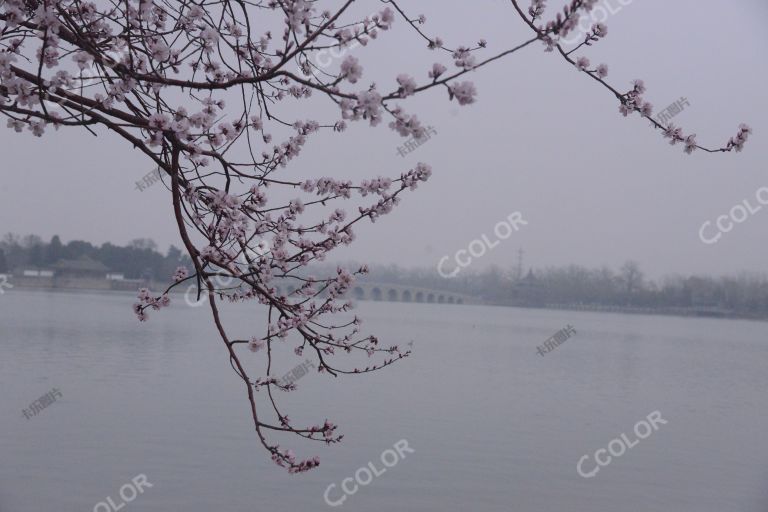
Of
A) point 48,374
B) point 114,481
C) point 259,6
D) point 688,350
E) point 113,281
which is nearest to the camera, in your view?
point 259,6

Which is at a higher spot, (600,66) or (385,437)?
(600,66)

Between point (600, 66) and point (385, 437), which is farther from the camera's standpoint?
point (385, 437)

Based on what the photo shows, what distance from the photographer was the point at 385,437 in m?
11.1

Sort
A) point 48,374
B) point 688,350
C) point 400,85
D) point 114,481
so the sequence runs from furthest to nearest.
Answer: point 688,350, point 48,374, point 114,481, point 400,85

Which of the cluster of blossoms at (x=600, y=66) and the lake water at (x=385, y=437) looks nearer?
the cluster of blossoms at (x=600, y=66)

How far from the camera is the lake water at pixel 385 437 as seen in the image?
8.64 metres

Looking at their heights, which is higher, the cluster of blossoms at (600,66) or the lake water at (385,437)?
the cluster of blossoms at (600,66)

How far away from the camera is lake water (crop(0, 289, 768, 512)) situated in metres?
8.64

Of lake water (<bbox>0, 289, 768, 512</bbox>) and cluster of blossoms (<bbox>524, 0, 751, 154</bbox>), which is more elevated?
cluster of blossoms (<bbox>524, 0, 751, 154</bbox>)

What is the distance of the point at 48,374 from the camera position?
599 inches

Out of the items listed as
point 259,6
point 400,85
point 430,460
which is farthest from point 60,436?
point 400,85

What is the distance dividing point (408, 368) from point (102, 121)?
17.1 meters

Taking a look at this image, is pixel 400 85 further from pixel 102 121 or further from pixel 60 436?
pixel 60 436

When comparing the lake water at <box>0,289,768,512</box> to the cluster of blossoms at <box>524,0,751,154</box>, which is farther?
the lake water at <box>0,289,768,512</box>
